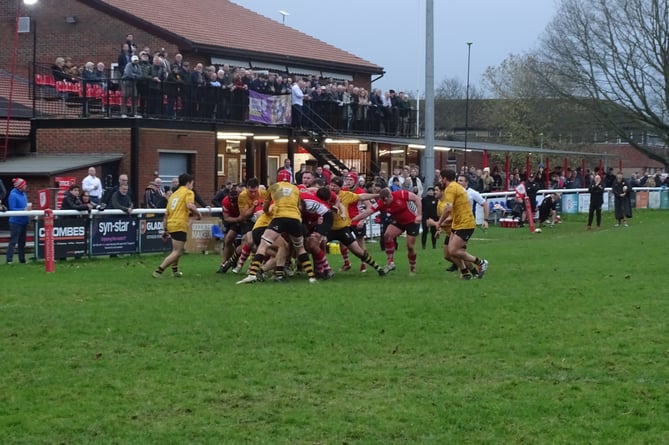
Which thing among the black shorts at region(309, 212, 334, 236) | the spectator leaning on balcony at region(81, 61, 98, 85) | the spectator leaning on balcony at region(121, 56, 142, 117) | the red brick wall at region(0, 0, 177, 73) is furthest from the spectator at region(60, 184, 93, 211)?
the red brick wall at region(0, 0, 177, 73)

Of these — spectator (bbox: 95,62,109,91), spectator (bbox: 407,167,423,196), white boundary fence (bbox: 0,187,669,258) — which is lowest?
white boundary fence (bbox: 0,187,669,258)

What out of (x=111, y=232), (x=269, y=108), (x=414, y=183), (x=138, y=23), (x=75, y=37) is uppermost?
(x=138, y=23)

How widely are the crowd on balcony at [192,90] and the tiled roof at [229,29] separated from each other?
86.3 inches

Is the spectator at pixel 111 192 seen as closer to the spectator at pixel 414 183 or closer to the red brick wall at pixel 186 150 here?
the red brick wall at pixel 186 150

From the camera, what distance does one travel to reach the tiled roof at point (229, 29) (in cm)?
Answer: 3934

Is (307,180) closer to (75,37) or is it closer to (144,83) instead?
(144,83)

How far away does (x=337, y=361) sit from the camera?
34.7ft

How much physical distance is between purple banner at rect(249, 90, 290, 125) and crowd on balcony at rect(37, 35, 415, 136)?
0.17 metres

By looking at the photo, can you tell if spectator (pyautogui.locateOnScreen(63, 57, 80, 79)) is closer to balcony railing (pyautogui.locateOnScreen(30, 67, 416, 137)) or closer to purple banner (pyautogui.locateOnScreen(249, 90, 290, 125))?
balcony railing (pyautogui.locateOnScreen(30, 67, 416, 137))

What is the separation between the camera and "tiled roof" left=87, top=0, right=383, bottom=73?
39.3 meters

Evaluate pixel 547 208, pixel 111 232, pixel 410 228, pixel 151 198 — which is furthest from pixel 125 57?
pixel 547 208

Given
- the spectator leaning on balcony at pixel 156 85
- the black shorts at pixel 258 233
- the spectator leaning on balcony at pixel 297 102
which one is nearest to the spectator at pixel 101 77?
the spectator leaning on balcony at pixel 156 85

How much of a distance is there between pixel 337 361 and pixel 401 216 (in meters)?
9.35

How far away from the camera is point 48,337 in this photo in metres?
11.7
